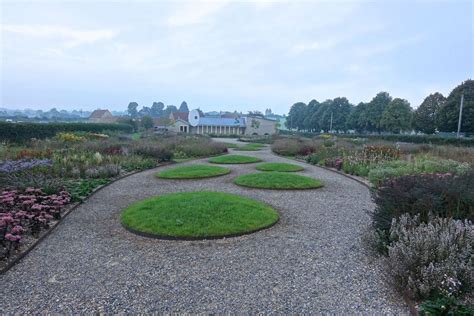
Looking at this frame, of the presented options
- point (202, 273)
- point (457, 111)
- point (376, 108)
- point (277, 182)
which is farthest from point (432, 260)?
point (376, 108)

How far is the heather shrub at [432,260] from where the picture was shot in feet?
11.5

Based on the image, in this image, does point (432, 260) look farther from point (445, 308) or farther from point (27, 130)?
point (27, 130)

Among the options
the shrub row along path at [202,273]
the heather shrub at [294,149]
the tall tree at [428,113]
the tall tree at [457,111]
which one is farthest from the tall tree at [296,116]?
the shrub row along path at [202,273]

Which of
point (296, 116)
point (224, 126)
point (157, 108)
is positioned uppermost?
point (157, 108)

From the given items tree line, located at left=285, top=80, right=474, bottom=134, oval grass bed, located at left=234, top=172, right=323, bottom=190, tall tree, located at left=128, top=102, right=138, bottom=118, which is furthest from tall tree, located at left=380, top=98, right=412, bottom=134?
tall tree, located at left=128, top=102, right=138, bottom=118

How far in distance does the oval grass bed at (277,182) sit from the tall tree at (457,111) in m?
30.8

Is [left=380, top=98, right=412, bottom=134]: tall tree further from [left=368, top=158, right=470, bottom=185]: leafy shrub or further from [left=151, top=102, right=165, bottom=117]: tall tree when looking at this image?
[left=151, top=102, right=165, bottom=117]: tall tree

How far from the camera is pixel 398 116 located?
4281 cm

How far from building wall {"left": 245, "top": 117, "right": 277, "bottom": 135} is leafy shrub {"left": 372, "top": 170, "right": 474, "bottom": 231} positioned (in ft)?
195

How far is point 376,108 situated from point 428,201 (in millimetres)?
47584

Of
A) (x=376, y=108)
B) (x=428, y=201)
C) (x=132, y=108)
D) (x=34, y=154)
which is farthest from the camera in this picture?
(x=132, y=108)

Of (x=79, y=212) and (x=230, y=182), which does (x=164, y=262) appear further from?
(x=230, y=182)

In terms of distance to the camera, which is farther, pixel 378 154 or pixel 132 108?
pixel 132 108

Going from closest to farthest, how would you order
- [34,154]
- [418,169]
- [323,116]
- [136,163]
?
[418,169]
[34,154]
[136,163]
[323,116]
